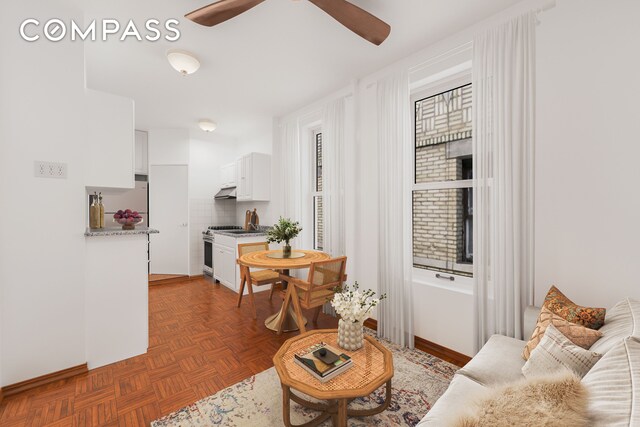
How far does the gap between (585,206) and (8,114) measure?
3955mm

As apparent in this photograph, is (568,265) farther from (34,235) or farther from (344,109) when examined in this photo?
(34,235)

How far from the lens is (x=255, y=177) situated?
4.58m

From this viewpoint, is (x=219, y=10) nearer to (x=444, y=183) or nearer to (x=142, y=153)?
(x=444, y=183)

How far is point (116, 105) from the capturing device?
2395 millimetres

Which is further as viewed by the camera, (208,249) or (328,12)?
(208,249)

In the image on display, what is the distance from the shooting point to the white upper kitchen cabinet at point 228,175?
521 cm

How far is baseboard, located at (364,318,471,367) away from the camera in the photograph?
2367 millimetres

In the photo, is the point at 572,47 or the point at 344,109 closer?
the point at 572,47

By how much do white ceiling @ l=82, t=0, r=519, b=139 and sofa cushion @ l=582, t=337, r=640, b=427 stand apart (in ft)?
7.64

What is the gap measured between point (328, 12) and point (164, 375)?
292cm

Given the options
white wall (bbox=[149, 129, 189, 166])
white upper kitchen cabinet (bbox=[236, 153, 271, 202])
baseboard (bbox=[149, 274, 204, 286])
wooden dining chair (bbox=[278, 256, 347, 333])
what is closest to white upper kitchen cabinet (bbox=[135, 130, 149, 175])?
white wall (bbox=[149, 129, 189, 166])

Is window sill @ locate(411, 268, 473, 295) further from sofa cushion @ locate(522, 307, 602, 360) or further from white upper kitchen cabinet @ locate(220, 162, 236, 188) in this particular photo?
white upper kitchen cabinet @ locate(220, 162, 236, 188)

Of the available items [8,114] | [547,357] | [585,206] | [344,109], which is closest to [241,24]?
[344,109]

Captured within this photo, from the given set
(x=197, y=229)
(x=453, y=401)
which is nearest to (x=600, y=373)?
(x=453, y=401)
